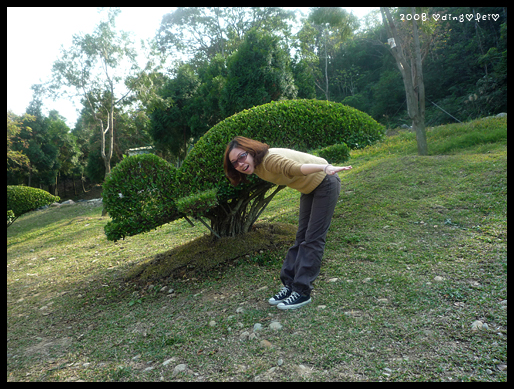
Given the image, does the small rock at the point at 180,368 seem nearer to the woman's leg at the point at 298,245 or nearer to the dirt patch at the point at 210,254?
the woman's leg at the point at 298,245

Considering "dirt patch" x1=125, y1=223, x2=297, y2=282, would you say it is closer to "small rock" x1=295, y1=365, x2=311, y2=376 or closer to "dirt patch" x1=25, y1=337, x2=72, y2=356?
"dirt patch" x1=25, y1=337, x2=72, y2=356

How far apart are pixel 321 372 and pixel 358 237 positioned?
2813 mm

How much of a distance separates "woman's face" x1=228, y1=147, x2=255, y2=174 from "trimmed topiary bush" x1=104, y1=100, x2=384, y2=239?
2.72 ft

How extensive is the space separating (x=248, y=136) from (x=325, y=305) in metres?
2.44

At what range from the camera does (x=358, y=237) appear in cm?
500

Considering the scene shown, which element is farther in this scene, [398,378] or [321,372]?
[321,372]

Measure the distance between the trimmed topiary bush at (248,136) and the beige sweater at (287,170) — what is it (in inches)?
38.3

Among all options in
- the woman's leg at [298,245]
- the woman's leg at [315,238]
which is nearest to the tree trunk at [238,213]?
the woman's leg at [298,245]

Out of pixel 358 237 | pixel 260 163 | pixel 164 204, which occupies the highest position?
pixel 260 163

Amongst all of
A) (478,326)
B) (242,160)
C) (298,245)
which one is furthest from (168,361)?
(478,326)

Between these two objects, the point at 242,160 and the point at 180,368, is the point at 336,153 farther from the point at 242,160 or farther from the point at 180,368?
the point at 180,368

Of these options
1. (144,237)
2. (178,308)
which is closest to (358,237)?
(178,308)
